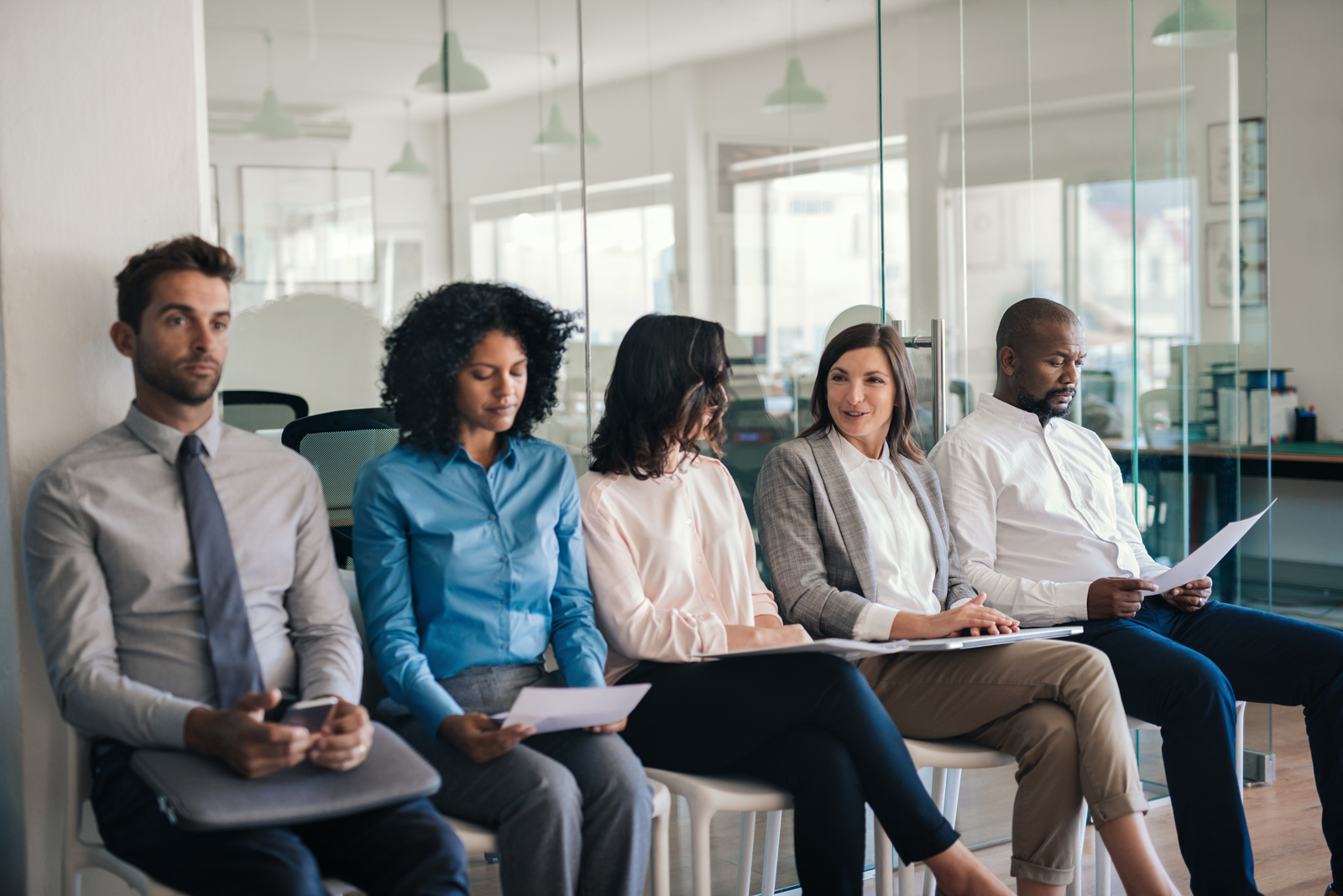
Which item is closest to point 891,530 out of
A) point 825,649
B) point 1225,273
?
point 825,649

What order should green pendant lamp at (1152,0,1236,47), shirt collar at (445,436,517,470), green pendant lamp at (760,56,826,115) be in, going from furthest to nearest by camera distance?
green pendant lamp at (1152,0,1236,47), green pendant lamp at (760,56,826,115), shirt collar at (445,436,517,470)

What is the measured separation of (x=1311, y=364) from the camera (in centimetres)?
571

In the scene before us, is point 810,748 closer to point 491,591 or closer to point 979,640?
point 979,640

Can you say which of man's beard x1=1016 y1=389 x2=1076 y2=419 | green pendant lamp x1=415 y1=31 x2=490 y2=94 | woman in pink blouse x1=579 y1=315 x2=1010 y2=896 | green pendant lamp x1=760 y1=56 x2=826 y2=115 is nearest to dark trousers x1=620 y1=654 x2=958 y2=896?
woman in pink blouse x1=579 y1=315 x2=1010 y2=896

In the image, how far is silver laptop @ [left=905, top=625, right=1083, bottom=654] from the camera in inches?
78.4

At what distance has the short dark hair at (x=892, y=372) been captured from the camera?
8.03 ft

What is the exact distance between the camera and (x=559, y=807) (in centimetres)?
169

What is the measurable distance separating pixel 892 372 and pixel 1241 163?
196 centimetres

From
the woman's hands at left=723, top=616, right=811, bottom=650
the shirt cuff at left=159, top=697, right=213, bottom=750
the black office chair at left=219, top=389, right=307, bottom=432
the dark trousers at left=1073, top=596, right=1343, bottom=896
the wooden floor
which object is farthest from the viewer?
the wooden floor

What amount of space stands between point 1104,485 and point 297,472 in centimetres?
187

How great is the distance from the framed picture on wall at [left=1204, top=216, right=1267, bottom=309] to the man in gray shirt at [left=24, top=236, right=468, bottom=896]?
284 centimetres

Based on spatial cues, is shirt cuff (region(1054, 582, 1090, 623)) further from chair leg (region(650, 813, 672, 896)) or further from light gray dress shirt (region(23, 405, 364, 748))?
light gray dress shirt (region(23, 405, 364, 748))

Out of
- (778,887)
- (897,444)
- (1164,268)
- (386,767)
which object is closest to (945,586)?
(897,444)

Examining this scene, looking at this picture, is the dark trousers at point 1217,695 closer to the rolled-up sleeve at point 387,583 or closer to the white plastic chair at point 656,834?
the white plastic chair at point 656,834
